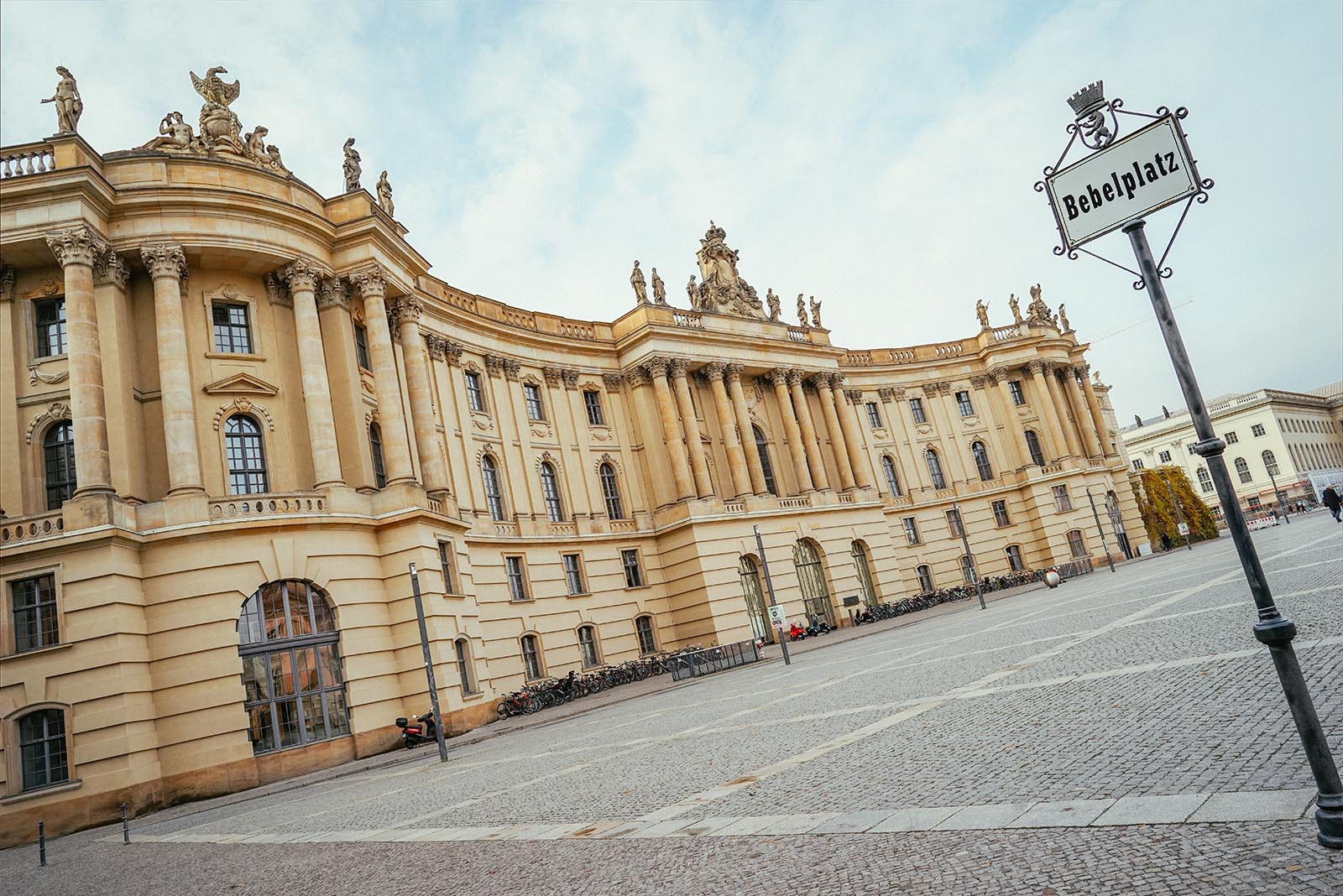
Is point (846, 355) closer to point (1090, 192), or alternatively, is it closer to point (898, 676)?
point (898, 676)

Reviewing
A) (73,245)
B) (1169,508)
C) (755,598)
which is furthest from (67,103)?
(1169,508)

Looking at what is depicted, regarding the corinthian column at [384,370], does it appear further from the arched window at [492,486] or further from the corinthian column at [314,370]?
the arched window at [492,486]

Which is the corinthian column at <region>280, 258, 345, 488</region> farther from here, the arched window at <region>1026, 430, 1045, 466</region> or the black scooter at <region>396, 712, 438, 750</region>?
the arched window at <region>1026, 430, 1045, 466</region>

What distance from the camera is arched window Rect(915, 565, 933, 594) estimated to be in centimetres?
5306

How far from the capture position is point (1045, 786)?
6.02 m

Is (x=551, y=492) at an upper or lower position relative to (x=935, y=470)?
upper

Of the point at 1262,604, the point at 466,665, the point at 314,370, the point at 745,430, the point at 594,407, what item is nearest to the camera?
the point at 1262,604

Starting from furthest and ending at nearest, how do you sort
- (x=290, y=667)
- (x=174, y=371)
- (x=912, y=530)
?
1. (x=912, y=530)
2. (x=174, y=371)
3. (x=290, y=667)

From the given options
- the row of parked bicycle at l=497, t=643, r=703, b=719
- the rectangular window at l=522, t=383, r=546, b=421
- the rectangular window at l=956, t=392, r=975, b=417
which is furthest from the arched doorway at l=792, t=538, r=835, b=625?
the rectangular window at l=956, t=392, r=975, b=417

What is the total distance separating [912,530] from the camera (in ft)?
177

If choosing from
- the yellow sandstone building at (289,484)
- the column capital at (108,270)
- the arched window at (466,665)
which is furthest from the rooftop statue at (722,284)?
the column capital at (108,270)

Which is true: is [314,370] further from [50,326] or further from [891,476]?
[891,476]

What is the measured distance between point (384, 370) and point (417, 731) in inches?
456

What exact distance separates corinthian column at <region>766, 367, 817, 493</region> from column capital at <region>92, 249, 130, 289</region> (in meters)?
31.3
